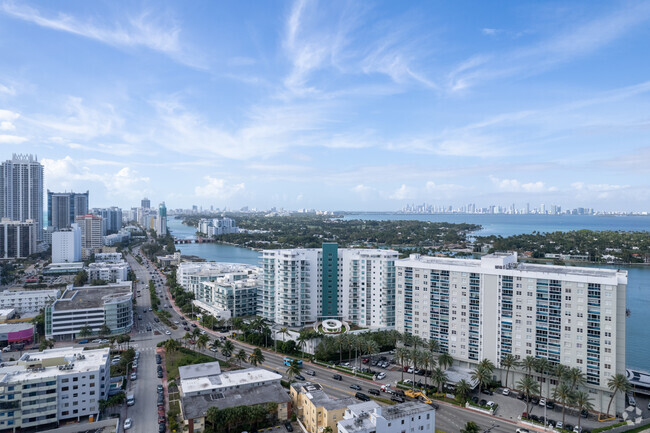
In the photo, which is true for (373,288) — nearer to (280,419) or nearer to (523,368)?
(523,368)

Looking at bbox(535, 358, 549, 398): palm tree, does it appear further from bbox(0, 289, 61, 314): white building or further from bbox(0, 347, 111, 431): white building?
bbox(0, 289, 61, 314): white building

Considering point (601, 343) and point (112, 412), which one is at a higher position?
point (601, 343)

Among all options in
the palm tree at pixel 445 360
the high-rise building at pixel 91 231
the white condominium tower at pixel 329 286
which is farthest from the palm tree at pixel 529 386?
the high-rise building at pixel 91 231

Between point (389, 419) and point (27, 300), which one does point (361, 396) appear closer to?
point (389, 419)

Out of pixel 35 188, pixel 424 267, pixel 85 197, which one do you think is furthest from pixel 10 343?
pixel 85 197

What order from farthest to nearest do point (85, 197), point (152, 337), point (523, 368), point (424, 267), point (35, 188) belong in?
point (85, 197)
point (35, 188)
point (152, 337)
point (424, 267)
point (523, 368)

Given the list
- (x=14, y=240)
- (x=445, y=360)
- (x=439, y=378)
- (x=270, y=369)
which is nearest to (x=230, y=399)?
(x=270, y=369)

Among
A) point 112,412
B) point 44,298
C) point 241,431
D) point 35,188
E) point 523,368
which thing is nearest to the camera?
point 241,431
